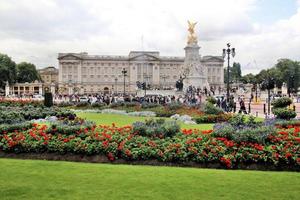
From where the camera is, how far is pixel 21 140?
39.3 ft

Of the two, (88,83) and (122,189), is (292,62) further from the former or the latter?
(122,189)

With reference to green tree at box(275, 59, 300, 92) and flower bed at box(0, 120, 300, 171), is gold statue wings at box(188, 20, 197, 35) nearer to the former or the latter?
green tree at box(275, 59, 300, 92)

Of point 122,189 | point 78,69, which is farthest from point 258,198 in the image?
point 78,69

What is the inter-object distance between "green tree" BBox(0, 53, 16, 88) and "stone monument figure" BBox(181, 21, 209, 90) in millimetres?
50254

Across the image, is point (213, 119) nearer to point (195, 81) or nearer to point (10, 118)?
point (10, 118)

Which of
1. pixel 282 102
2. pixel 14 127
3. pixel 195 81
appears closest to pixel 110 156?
pixel 14 127

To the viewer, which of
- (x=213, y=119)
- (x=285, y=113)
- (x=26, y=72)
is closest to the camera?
(x=285, y=113)

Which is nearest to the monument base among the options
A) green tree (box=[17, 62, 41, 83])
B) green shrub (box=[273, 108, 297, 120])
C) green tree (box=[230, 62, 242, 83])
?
green shrub (box=[273, 108, 297, 120])

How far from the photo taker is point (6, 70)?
10481cm

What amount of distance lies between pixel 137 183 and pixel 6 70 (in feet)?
339

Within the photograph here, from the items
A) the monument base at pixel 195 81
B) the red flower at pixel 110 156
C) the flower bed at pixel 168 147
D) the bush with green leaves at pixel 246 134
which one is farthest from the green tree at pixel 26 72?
the bush with green leaves at pixel 246 134

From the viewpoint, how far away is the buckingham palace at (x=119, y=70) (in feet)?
467

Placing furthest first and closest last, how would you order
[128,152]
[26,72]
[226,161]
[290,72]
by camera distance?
1. [26,72]
2. [290,72]
3. [128,152]
4. [226,161]

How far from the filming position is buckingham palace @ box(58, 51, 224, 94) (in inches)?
5600
